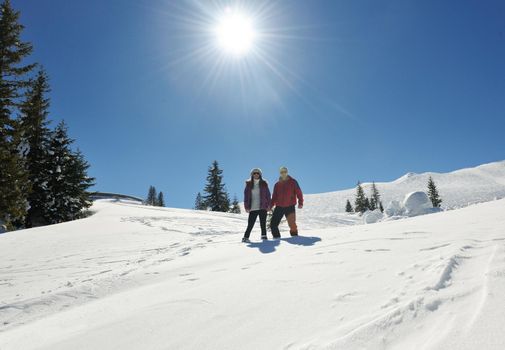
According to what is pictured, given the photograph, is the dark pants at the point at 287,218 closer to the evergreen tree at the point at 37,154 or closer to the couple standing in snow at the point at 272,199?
the couple standing in snow at the point at 272,199

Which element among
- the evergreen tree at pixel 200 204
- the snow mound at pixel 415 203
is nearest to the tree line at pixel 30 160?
the evergreen tree at pixel 200 204

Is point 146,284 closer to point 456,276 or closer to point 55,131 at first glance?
point 456,276

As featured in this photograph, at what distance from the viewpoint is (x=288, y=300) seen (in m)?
3.01

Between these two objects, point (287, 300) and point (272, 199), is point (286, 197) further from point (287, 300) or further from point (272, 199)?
point (287, 300)

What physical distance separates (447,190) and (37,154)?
131664mm

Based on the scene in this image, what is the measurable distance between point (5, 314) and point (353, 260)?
4.42 metres

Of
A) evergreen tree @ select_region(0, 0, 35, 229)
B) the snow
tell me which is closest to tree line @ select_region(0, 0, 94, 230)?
evergreen tree @ select_region(0, 0, 35, 229)

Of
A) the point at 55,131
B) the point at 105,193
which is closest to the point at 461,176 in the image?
the point at 105,193

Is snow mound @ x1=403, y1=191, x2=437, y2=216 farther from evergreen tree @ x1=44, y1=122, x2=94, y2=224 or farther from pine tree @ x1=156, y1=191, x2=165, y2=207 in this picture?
pine tree @ x1=156, y1=191, x2=165, y2=207

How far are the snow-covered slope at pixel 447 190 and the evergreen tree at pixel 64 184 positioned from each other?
54047 millimetres

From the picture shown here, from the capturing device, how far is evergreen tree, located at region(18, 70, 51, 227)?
2362cm

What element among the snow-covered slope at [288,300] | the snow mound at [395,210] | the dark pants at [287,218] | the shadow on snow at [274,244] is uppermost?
the snow mound at [395,210]

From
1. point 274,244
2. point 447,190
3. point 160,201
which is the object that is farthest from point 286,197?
point 447,190

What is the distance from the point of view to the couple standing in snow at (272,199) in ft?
28.9
